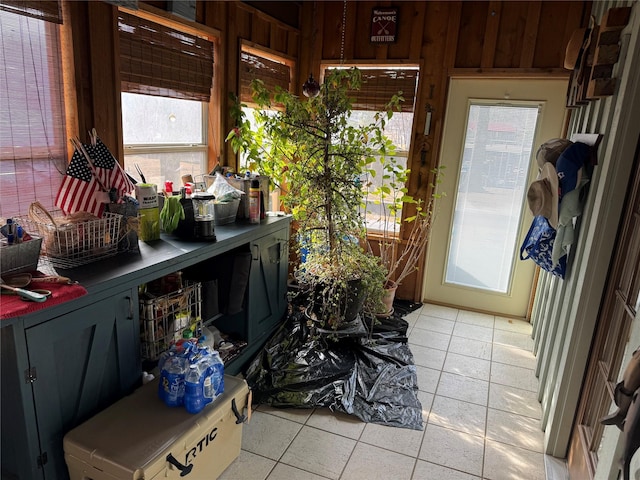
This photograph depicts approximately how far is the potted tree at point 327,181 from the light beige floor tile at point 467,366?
0.70 metres

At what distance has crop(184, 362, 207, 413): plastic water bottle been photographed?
1667 millimetres

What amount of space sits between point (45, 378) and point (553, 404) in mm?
2201

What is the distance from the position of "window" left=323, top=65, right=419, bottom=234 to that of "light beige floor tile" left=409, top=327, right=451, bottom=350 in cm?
92

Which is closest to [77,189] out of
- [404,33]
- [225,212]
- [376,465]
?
[225,212]

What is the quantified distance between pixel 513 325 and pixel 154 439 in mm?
3070

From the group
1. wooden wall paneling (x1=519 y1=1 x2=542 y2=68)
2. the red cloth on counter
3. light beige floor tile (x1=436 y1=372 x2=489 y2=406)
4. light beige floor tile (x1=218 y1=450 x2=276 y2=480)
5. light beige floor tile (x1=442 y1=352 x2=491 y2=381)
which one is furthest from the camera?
wooden wall paneling (x1=519 y1=1 x2=542 y2=68)

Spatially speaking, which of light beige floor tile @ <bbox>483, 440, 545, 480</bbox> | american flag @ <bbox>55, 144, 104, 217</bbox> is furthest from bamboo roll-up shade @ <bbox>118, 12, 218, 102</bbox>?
light beige floor tile @ <bbox>483, 440, 545, 480</bbox>

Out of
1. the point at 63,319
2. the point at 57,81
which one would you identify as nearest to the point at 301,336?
the point at 63,319


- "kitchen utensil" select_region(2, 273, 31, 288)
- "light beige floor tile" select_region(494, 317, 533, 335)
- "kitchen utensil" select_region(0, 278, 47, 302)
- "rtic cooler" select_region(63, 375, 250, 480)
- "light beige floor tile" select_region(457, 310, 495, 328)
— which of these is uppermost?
"kitchen utensil" select_region(2, 273, 31, 288)

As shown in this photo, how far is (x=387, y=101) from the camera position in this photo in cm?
369

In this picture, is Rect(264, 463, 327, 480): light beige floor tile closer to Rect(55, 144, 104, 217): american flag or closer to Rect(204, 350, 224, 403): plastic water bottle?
Rect(204, 350, 224, 403): plastic water bottle

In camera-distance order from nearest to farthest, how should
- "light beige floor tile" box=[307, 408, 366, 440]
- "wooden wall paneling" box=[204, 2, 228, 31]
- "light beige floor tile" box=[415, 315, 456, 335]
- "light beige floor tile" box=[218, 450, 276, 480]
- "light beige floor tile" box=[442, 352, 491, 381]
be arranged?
"light beige floor tile" box=[218, 450, 276, 480] < "light beige floor tile" box=[307, 408, 366, 440] < "wooden wall paneling" box=[204, 2, 228, 31] < "light beige floor tile" box=[442, 352, 491, 381] < "light beige floor tile" box=[415, 315, 456, 335]

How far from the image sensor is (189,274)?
2545 mm

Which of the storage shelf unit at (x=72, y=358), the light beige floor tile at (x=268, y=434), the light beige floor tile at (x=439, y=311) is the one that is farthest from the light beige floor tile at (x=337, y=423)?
the light beige floor tile at (x=439, y=311)
